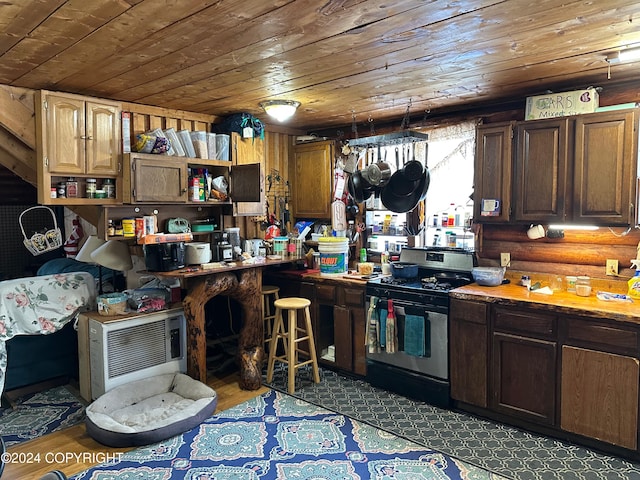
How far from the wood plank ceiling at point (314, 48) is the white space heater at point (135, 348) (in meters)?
1.71

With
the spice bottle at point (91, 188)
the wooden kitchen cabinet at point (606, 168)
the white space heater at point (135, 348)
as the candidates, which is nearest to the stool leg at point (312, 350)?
the white space heater at point (135, 348)

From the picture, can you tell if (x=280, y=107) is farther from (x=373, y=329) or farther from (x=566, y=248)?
(x=566, y=248)

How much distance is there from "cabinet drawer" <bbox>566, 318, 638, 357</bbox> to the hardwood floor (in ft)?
9.26

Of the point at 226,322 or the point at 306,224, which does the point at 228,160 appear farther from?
the point at 226,322

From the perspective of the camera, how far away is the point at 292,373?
3.68 m

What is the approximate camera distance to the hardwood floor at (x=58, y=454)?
2.61 m

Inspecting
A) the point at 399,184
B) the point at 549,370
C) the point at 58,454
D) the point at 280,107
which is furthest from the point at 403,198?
the point at 58,454

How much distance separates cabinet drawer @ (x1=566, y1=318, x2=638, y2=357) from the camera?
2.59m

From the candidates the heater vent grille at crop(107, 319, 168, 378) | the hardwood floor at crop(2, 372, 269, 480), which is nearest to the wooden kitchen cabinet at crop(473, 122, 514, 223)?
the heater vent grille at crop(107, 319, 168, 378)

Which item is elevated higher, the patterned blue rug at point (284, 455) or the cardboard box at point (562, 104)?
the cardboard box at point (562, 104)

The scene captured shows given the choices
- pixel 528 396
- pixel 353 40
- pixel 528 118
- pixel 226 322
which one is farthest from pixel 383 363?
pixel 353 40

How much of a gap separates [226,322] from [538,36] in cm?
356

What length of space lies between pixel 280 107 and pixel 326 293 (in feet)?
5.33

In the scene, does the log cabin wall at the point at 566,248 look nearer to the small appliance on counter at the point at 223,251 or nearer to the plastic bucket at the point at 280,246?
the plastic bucket at the point at 280,246
